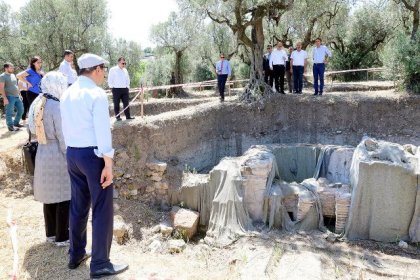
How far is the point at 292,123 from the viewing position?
1308cm

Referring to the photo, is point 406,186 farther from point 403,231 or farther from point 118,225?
point 118,225

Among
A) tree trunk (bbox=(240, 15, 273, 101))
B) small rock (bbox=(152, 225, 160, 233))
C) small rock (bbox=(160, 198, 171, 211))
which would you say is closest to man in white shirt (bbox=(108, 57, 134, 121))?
small rock (bbox=(160, 198, 171, 211))

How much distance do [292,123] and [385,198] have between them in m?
5.50

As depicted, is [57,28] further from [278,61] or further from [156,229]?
[156,229]

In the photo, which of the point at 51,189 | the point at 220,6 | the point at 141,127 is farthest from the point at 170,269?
the point at 220,6

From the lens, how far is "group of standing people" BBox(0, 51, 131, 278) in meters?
3.37

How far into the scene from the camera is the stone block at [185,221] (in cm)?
823

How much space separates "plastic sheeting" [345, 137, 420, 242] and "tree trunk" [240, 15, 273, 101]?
5.58 meters

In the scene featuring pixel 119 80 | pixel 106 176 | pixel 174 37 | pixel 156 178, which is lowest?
pixel 156 178

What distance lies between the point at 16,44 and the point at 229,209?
Answer: 684 inches

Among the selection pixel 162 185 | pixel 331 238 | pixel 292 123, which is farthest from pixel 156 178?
pixel 292 123

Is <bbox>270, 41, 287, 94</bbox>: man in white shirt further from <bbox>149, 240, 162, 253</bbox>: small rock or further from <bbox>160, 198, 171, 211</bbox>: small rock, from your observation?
<bbox>149, 240, 162, 253</bbox>: small rock

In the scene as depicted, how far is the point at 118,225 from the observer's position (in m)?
7.35

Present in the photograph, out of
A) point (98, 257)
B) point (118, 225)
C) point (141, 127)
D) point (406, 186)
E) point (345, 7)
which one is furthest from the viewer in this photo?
point (345, 7)
